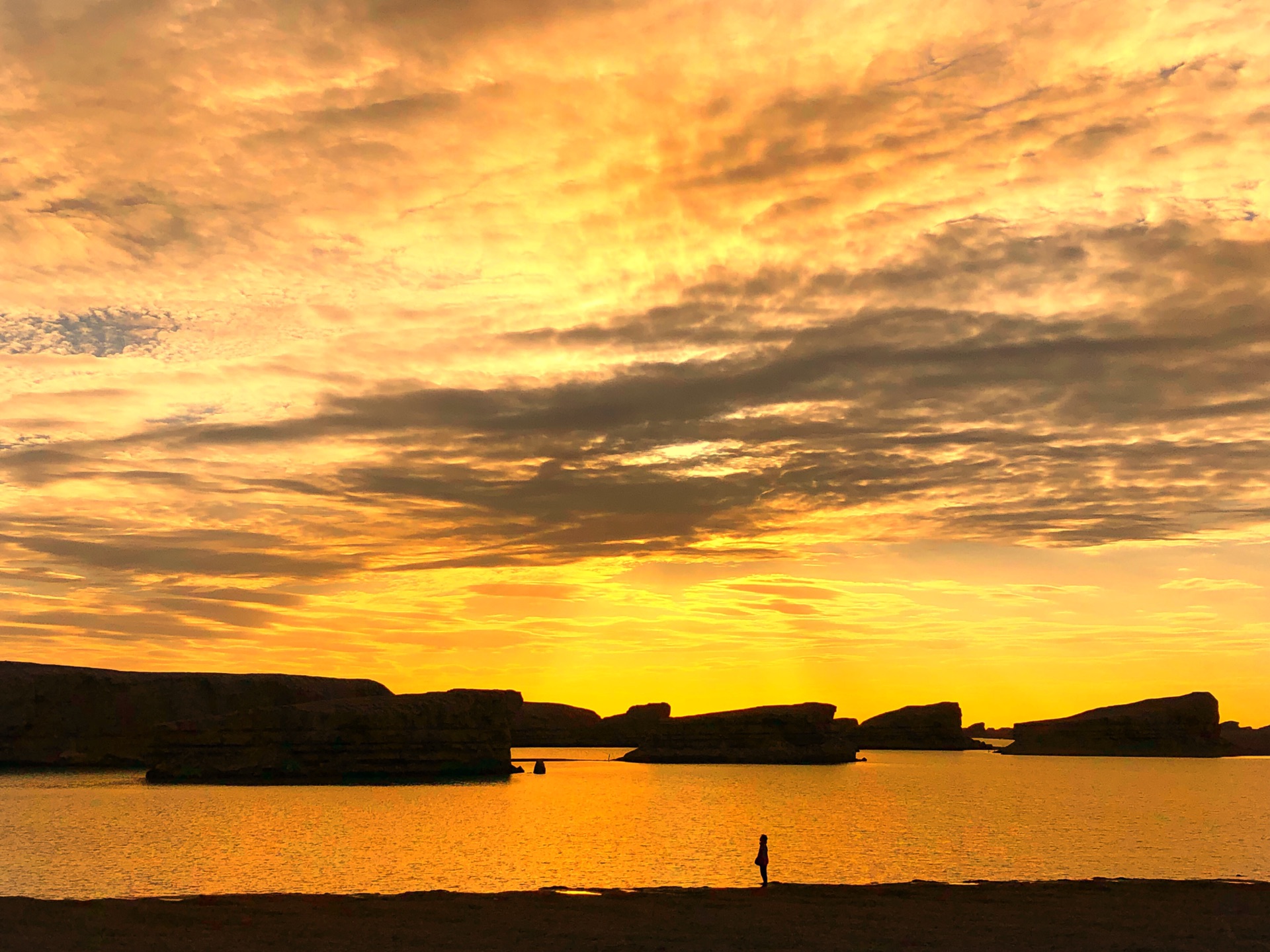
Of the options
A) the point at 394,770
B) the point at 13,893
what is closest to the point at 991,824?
the point at 13,893

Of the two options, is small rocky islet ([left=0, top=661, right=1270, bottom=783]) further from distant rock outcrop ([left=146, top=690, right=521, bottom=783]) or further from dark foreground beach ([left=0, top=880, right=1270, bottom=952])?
dark foreground beach ([left=0, top=880, right=1270, bottom=952])

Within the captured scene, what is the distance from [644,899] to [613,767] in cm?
15719

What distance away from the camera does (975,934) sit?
93.4ft

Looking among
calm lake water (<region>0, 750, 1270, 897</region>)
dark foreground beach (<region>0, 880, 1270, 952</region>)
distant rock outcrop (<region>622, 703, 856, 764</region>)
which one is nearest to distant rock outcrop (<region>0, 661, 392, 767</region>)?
calm lake water (<region>0, 750, 1270, 897</region>)

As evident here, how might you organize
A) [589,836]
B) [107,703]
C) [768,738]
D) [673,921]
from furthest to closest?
[768,738] → [107,703] → [589,836] → [673,921]

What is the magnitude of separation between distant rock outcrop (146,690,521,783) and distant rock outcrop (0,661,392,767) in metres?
36.6

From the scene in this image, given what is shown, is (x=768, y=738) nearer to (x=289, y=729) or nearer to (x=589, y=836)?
(x=289, y=729)

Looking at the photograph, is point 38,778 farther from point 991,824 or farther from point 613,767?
point 991,824

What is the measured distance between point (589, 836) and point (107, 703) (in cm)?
13323

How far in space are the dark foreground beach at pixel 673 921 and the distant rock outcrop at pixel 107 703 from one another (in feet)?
439

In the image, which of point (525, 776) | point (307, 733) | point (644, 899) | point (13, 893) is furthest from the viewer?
point (525, 776)

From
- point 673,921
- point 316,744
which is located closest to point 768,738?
point 316,744

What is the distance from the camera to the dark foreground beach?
2698 centimetres

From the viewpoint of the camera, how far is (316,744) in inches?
4688
